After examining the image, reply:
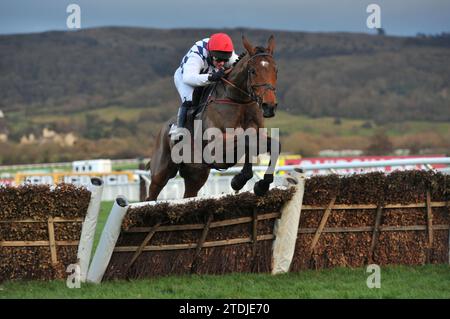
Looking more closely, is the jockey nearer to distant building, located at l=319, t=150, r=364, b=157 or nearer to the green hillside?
the green hillside

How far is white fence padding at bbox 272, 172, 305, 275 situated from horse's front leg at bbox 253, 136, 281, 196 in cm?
25

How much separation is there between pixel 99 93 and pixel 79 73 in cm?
508

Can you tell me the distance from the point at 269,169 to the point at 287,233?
0.63m

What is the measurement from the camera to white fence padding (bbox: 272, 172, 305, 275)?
307 inches

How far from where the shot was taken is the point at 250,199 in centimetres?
771

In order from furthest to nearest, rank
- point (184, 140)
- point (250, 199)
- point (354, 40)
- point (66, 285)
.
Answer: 1. point (354, 40)
2. point (184, 140)
3. point (250, 199)
4. point (66, 285)

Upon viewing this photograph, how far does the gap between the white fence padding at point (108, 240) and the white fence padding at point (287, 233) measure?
1453 mm

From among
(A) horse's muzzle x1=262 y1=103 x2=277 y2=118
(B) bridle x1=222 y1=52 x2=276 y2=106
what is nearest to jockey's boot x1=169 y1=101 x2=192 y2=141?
(B) bridle x1=222 y1=52 x2=276 y2=106

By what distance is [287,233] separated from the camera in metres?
7.82

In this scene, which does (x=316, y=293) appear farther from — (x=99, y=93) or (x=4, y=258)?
(x=99, y=93)

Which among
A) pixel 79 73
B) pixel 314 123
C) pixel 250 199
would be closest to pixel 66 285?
pixel 250 199

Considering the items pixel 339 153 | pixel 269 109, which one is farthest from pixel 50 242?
pixel 339 153

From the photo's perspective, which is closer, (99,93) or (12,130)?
(12,130)
